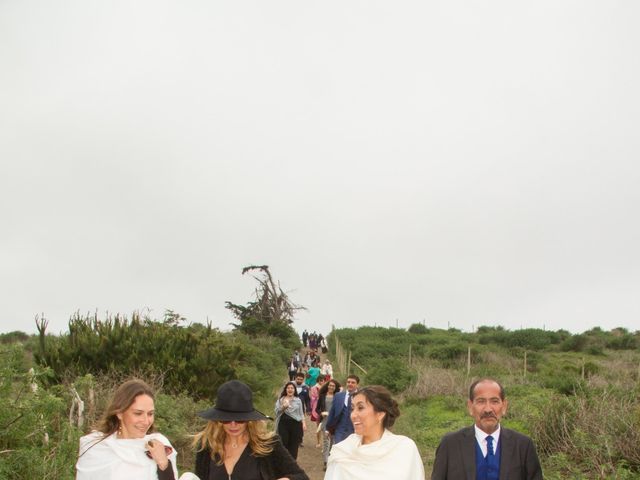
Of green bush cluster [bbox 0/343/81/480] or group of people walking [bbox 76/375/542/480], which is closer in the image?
group of people walking [bbox 76/375/542/480]

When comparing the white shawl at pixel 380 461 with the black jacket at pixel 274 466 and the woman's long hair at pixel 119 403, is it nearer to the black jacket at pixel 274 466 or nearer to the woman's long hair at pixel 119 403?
the black jacket at pixel 274 466

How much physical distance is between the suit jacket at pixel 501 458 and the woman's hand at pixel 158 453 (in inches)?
67.7

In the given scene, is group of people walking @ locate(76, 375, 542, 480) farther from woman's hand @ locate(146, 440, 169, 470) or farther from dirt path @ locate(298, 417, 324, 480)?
dirt path @ locate(298, 417, 324, 480)

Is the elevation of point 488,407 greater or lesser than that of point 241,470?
greater

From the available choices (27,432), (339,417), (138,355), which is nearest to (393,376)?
(138,355)

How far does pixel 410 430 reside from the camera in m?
15.5

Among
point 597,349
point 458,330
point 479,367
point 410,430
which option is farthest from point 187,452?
point 458,330

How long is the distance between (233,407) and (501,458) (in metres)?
1.73

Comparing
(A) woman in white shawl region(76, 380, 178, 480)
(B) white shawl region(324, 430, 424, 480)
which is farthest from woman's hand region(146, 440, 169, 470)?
(B) white shawl region(324, 430, 424, 480)

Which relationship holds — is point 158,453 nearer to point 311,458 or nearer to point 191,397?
point 311,458

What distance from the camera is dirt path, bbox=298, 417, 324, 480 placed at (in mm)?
12223

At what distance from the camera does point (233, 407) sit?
13.8ft

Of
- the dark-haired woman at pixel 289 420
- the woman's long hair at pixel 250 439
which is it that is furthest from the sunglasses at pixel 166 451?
the dark-haired woman at pixel 289 420

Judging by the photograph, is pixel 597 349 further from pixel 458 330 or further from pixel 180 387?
pixel 180 387
